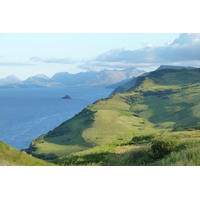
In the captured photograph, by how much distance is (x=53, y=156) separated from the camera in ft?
347

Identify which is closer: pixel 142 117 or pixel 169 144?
pixel 169 144

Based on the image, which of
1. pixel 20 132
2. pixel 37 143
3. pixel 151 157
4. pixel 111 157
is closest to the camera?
pixel 151 157

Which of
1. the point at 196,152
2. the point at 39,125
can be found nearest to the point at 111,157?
the point at 196,152

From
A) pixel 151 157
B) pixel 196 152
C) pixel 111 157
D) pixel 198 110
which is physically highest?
pixel 196 152

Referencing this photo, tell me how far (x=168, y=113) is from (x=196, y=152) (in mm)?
183158

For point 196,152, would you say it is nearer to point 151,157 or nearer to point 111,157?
point 151,157

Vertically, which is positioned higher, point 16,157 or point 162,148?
point 16,157

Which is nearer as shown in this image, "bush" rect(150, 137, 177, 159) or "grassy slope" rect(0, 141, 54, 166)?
"grassy slope" rect(0, 141, 54, 166)

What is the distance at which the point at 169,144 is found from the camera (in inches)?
760

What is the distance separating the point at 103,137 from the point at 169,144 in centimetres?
11645

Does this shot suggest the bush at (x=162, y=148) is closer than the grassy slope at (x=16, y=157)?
No

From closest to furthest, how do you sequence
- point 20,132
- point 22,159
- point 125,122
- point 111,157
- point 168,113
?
point 22,159 → point 111,157 → point 20,132 → point 125,122 → point 168,113

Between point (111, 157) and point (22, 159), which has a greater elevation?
point (22, 159)

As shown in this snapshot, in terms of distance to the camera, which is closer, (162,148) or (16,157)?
(16,157)
